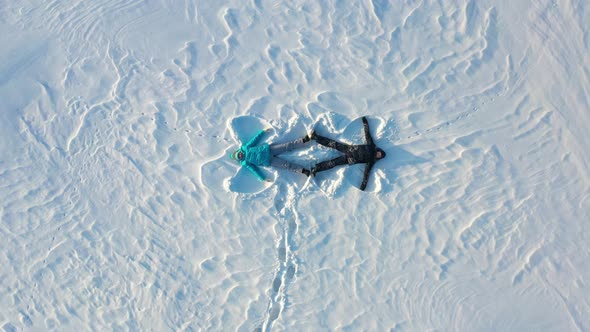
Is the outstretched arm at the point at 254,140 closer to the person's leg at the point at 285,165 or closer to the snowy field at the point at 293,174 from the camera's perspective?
the snowy field at the point at 293,174

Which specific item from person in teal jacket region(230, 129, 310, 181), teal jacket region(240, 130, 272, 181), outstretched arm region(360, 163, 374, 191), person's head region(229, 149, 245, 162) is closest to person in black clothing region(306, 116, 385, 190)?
outstretched arm region(360, 163, 374, 191)

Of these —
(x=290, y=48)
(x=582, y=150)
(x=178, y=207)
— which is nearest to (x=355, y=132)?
(x=290, y=48)

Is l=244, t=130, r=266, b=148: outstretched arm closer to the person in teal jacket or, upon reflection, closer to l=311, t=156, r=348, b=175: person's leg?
the person in teal jacket

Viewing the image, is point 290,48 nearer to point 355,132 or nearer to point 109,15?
point 355,132

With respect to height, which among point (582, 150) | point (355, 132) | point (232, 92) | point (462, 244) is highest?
point (232, 92)

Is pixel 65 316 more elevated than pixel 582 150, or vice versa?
pixel 65 316
